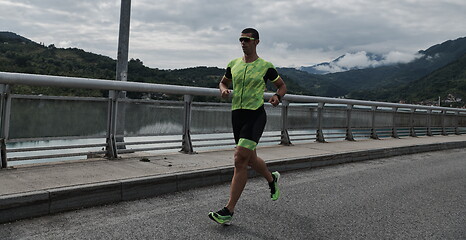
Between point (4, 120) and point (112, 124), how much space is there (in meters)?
1.64

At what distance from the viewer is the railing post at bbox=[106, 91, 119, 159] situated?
6.61 metres

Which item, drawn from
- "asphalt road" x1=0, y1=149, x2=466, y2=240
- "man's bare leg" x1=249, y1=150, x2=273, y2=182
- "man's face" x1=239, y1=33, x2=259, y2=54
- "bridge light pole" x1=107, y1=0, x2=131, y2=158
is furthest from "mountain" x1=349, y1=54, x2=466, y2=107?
"man's face" x1=239, y1=33, x2=259, y2=54

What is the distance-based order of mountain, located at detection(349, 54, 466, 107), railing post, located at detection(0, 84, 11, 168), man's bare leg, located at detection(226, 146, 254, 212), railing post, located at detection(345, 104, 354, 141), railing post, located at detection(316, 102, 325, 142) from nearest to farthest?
man's bare leg, located at detection(226, 146, 254, 212) < railing post, located at detection(0, 84, 11, 168) < railing post, located at detection(316, 102, 325, 142) < railing post, located at detection(345, 104, 354, 141) < mountain, located at detection(349, 54, 466, 107)

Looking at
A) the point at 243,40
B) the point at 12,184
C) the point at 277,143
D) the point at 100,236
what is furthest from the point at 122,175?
the point at 277,143

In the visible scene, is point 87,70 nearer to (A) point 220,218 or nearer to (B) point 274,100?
(B) point 274,100

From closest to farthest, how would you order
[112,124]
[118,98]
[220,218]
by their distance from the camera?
[220,218]
[112,124]
[118,98]

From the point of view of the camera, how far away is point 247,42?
428cm

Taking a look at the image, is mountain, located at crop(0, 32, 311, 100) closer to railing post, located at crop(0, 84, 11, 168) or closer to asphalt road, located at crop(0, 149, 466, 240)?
railing post, located at crop(0, 84, 11, 168)

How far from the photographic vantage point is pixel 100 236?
3598 millimetres

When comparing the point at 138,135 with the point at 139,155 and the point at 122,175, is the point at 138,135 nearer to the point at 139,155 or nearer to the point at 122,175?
the point at 139,155

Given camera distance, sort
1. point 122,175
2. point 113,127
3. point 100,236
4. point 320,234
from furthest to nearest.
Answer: point 113,127, point 122,175, point 320,234, point 100,236

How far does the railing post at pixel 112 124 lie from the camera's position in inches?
260

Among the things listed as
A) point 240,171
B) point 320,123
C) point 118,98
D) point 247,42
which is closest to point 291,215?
point 240,171

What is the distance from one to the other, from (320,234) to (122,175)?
2.60 meters
